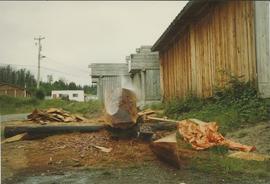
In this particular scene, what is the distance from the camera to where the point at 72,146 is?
8164 mm

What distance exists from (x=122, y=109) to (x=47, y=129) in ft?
7.04

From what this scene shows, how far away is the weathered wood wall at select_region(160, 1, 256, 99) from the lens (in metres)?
11.1

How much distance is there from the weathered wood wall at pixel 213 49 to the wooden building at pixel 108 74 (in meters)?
12.6

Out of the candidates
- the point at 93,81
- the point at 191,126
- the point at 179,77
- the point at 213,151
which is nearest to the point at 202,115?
the point at 191,126

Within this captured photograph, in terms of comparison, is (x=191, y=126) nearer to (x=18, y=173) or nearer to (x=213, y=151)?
(x=213, y=151)

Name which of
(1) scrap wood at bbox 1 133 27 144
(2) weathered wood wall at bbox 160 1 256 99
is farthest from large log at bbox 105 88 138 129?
(2) weathered wood wall at bbox 160 1 256 99

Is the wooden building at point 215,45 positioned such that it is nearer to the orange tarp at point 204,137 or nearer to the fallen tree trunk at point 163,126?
the fallen tree trunk at point 163,126

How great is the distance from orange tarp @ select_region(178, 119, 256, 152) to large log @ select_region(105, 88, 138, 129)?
113 cm

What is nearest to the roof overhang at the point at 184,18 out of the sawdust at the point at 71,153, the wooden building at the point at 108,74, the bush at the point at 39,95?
the sawdust at the point at 71,153

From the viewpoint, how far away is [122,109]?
809 cm

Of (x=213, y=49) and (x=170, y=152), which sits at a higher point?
(x=213, y=49)

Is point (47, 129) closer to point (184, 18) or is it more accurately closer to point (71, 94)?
point (184, 18)

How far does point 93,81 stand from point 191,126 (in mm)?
26143

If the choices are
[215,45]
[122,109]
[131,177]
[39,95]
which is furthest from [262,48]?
[39,95]
